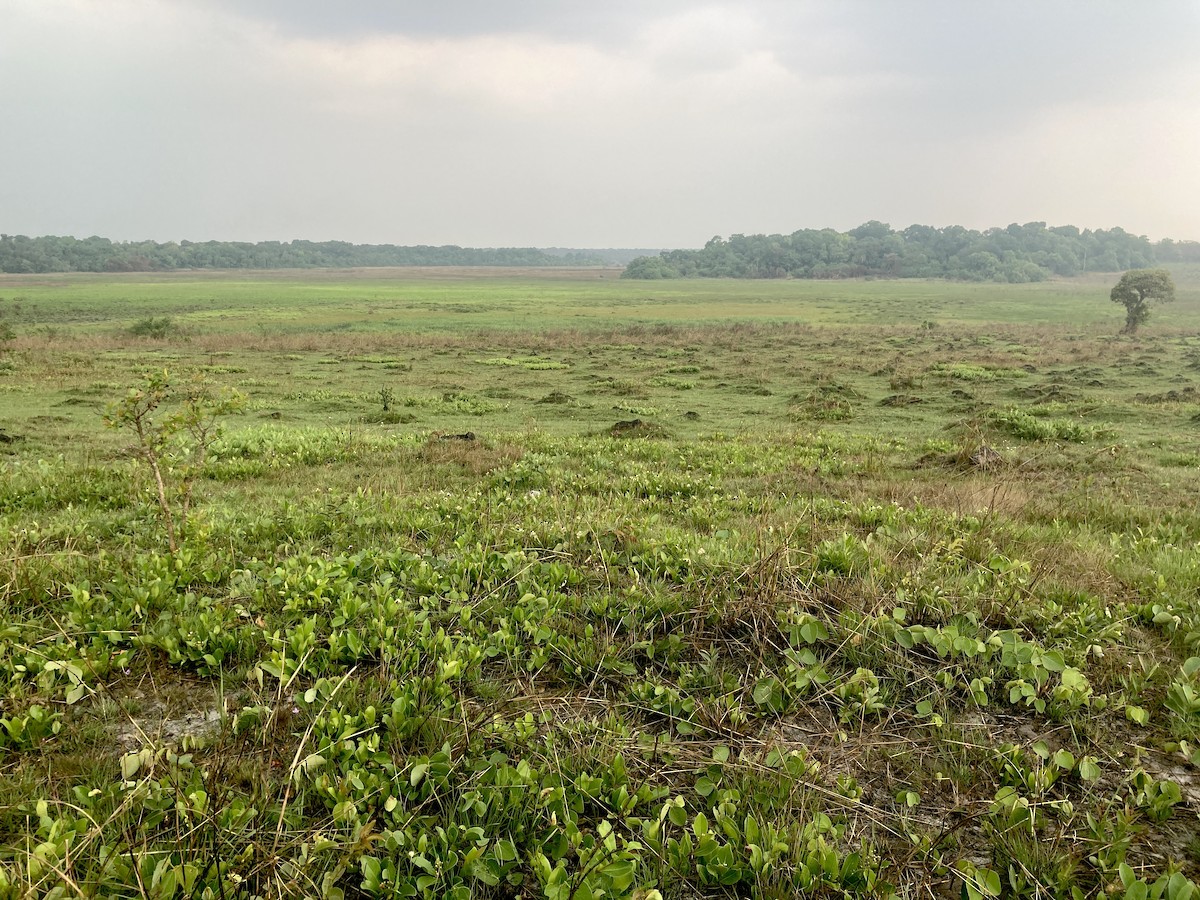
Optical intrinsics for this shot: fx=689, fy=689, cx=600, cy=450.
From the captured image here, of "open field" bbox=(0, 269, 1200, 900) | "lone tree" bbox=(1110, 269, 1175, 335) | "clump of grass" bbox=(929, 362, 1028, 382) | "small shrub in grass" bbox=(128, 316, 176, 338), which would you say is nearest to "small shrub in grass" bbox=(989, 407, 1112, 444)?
"open field" bbox=(0, 269, 1200, 900)

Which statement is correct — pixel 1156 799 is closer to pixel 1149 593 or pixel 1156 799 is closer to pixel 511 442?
pixel 1149 593

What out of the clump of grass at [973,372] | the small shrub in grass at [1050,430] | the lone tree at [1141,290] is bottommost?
the small shrub in grass at [1050,430]

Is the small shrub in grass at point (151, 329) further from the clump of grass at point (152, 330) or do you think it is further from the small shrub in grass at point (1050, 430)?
the small shrub in grass at point (1050, 430)

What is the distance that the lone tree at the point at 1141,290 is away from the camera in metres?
56.6

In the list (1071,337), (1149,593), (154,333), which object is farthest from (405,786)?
(1071,337)

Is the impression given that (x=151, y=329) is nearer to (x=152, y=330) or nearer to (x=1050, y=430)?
(x=152, y=330)

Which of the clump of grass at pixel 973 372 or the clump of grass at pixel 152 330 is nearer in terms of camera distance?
the clump of grass at pixel 973 372

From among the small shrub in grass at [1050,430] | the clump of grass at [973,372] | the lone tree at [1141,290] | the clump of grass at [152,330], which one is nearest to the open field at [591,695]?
the small shrub in grass at [1050,430]

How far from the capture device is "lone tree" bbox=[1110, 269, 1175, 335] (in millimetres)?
56562

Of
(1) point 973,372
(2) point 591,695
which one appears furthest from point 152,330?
(2) point 591,695

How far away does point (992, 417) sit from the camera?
67.7 ft

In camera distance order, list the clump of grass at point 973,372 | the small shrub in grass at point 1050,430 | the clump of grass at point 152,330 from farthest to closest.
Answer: the clump of grass at point 152,330 → the clump of grass at point 973,372 → the small shrub in grass at point 1050,430

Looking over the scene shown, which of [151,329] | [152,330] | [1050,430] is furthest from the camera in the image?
[151,329]

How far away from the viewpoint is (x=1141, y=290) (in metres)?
57.6
